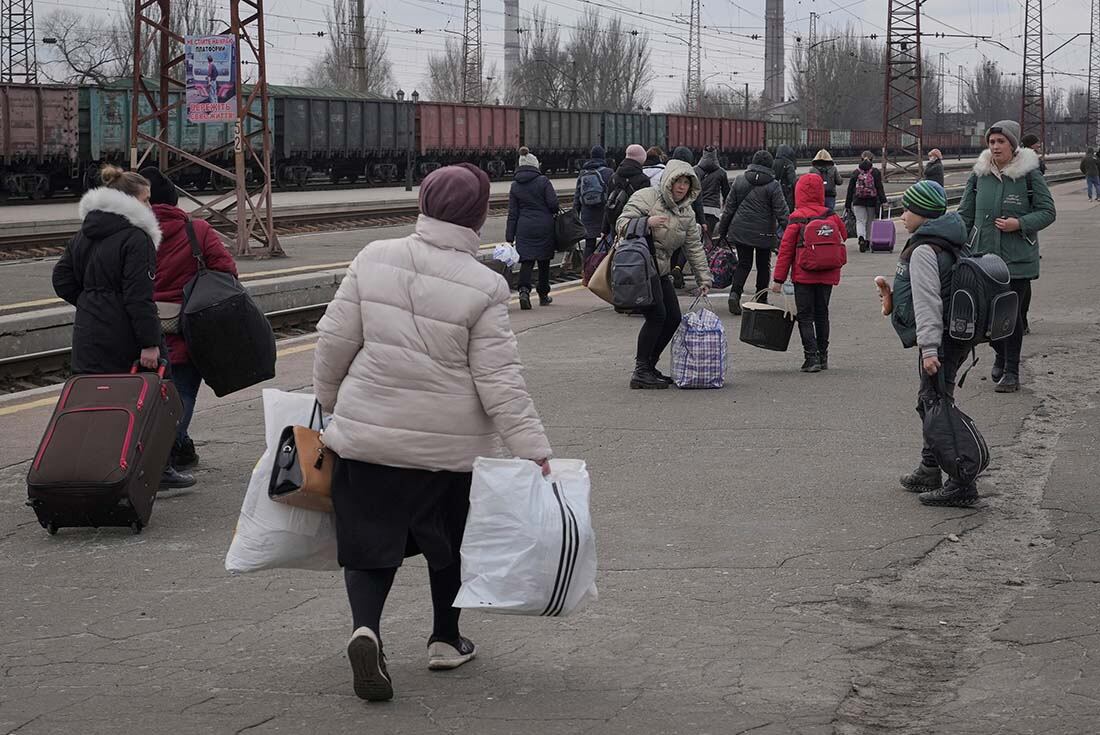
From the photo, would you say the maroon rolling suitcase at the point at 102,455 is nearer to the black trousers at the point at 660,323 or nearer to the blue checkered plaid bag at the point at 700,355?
the black trousers at the point at 660,323

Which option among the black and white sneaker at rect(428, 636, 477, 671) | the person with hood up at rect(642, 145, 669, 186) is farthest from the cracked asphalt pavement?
the person with hood up at rect(642, 145, 669, 186)

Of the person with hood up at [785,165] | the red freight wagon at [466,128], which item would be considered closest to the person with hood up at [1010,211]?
the person with hood up at [785,165]

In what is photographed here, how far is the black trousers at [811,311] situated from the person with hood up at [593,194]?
5.04m

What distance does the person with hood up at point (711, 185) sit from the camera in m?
16.5

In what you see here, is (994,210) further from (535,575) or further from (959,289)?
(535,575)

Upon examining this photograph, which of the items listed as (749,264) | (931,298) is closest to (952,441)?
(931,298)

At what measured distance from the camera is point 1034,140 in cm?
1642

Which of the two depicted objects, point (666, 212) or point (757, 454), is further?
point (666, 212)

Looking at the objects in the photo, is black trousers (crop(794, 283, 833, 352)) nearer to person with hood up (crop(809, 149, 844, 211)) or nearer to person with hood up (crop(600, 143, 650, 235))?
person with hood up (crop(600, 143, 650, 235))

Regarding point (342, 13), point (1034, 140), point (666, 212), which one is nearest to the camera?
point (666, 212)

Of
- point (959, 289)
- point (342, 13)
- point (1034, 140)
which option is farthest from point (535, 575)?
point (342, 13)

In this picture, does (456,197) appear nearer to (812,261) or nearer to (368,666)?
(368,666)

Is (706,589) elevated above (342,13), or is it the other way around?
(342,13)

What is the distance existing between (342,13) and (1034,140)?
75857 mm
